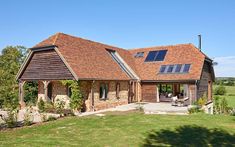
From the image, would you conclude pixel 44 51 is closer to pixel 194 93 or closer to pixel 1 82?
pixel 1 82

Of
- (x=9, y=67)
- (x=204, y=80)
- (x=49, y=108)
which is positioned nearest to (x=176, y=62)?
(x=204, y=80)

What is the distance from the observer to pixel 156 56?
113 feet

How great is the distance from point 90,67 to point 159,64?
1071 centimetres

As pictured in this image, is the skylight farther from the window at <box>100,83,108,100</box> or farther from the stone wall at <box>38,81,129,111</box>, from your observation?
the window at <box>100,83,108,100</box>

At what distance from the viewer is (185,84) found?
1136 inches

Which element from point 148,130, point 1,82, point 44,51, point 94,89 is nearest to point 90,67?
point 94,89

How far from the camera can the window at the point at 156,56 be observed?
33716 millimetres

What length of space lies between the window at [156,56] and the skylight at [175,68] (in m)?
2.07

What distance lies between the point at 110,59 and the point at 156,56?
6878 mm

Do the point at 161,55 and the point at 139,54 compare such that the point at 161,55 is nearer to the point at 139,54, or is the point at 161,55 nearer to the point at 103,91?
the point at 139,54

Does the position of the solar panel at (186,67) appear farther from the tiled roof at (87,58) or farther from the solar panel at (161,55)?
the tiled roof at (87,58)

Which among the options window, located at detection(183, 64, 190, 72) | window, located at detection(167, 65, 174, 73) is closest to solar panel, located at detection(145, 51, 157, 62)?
window, located at detection(167, 65, 174, 73)

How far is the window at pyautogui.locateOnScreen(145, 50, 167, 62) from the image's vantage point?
111 ft

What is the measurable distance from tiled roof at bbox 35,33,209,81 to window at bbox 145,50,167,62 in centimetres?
56
